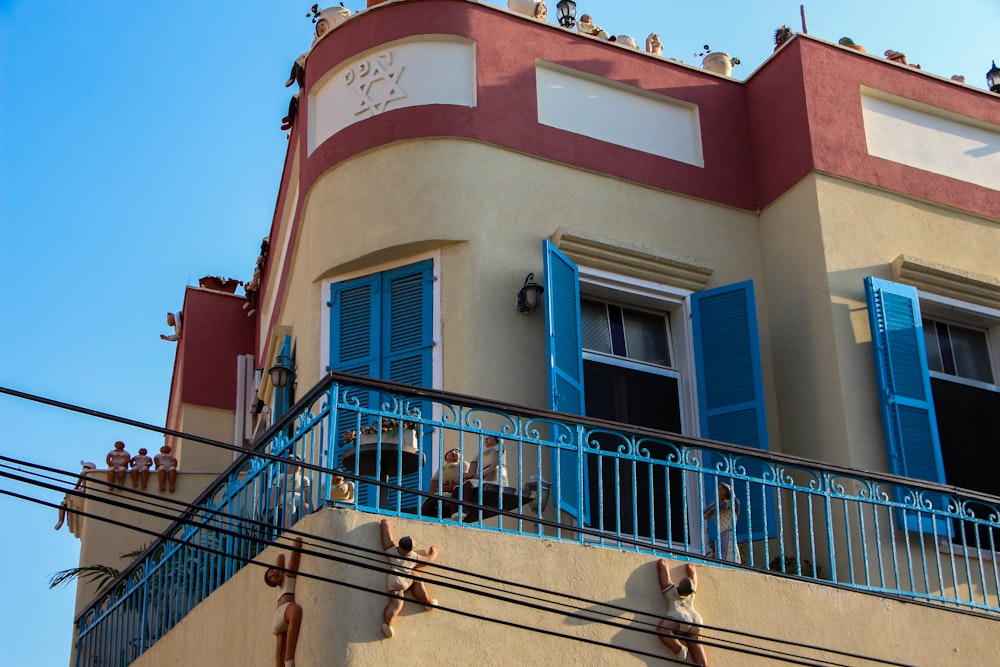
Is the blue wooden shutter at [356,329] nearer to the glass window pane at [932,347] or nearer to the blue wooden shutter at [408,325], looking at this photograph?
the blue wooden shutter at [408,325]

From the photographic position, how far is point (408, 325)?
447 inches

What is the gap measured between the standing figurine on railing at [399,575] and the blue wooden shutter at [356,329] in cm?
302

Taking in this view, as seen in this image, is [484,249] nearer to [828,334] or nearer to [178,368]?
[828,334]

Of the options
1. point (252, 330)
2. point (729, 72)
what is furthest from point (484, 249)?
point (252, 330)

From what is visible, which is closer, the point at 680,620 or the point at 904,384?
the point at 680,620

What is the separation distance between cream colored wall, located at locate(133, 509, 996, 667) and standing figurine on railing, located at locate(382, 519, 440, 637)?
5 centimetres

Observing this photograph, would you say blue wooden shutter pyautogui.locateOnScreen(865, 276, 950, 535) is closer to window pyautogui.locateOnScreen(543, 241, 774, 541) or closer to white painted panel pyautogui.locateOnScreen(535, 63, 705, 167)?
window pyautogui.locateOnScreen(543, 241, 774, 541)

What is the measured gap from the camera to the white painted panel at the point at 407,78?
12000 millimetres

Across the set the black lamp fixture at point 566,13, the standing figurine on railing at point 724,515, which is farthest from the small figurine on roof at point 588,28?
the standing figurine on railing at point 724,515

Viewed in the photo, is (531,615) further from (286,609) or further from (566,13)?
(566,13)

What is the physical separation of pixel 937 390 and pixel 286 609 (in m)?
6.35

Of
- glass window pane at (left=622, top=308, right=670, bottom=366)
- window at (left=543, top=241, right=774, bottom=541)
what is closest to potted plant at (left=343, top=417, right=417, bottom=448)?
window at (left=543, top=241, right=774, bottom=541)

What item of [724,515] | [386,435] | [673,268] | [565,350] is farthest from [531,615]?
[673,268]

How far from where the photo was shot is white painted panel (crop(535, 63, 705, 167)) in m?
12.4
